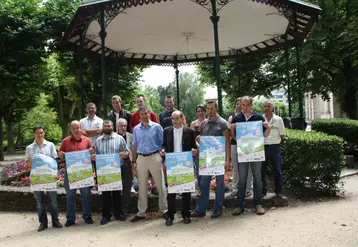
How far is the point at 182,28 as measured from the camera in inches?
438

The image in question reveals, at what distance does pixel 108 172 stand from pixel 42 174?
3.78 feet

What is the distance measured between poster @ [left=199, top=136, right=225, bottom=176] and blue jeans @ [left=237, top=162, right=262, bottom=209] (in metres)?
0.43

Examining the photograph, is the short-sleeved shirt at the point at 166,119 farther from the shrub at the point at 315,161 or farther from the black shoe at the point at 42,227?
the black shoe at the point at 42,227

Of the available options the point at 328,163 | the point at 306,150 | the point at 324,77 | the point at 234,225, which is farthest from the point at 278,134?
the point at 324,77

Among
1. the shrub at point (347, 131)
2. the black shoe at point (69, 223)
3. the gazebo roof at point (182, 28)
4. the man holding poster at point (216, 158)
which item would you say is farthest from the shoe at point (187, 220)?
the shrub at point (347, 131)

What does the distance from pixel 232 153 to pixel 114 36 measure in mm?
6992

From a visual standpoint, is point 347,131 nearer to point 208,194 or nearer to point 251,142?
point 251,142

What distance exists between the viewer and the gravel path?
Answer: 4.69 metres

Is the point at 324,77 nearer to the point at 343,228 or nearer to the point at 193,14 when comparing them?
the point at 193,14

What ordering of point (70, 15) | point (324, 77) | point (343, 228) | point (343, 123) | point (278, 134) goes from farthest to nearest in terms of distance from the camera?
point (324, 77), point (70, 15), point (343, 123), point (278, 134), point (343, 228)

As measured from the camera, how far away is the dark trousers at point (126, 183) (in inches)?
242

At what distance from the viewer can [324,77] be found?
661 inches

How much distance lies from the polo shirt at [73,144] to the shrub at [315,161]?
412 centimetres

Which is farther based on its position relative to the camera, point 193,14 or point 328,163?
point 193,14
